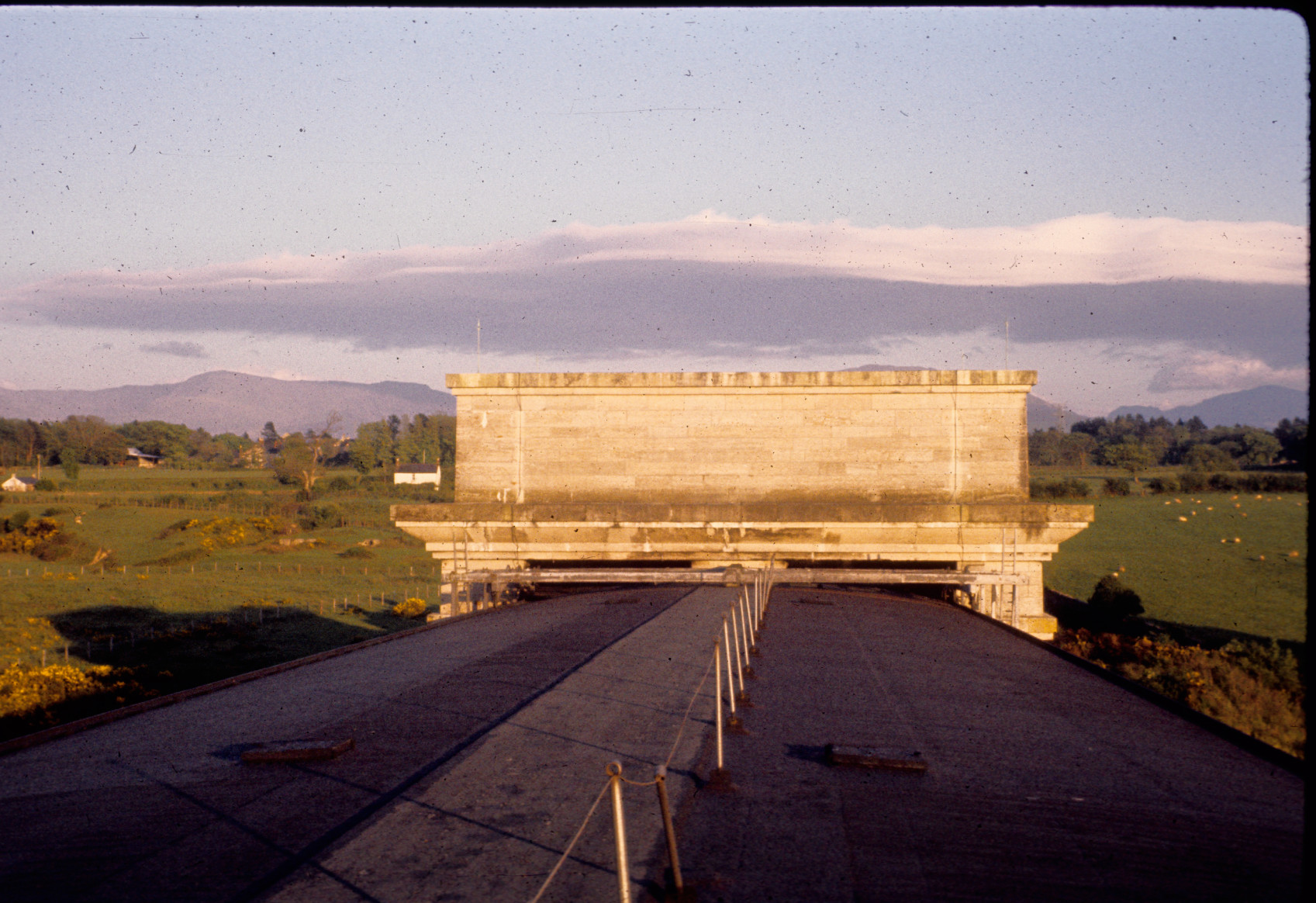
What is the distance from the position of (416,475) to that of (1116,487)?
112935 mm

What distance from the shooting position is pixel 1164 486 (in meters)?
124

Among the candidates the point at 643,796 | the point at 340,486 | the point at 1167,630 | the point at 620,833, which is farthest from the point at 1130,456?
the point at 620,833

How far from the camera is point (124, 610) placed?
58344 millimetres

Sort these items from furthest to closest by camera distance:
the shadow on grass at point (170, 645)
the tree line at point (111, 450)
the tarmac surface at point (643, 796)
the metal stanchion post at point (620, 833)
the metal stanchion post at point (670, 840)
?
the tree line at point (111, 450) → the shadow on grass at point (170, 645) → the tarmac surface at point (643, 796) → the metal stanchion post at point (670, 840) → the metal stanchion post at point (620, 833)

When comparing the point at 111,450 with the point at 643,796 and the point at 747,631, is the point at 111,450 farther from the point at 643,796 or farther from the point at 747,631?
the point at 643,796

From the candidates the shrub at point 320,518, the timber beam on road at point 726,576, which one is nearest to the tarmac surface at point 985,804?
the timber beam on road at point 726,576

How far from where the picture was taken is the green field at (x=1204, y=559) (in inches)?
2224

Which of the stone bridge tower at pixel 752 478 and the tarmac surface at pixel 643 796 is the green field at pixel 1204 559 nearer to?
the stone bridge tower at pixel 752 478

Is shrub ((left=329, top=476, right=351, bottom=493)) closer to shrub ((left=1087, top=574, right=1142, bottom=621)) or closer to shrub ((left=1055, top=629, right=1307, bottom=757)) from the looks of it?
shrub ((left=1087, top=574, right=1142, bottom=621))

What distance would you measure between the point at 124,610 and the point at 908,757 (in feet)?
203

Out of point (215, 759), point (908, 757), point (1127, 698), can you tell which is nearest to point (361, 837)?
point (215, 759)

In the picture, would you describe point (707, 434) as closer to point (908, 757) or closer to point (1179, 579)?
point (908, 757)

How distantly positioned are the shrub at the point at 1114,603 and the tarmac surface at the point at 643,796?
127 feet

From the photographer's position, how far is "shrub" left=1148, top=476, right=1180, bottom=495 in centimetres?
12256
